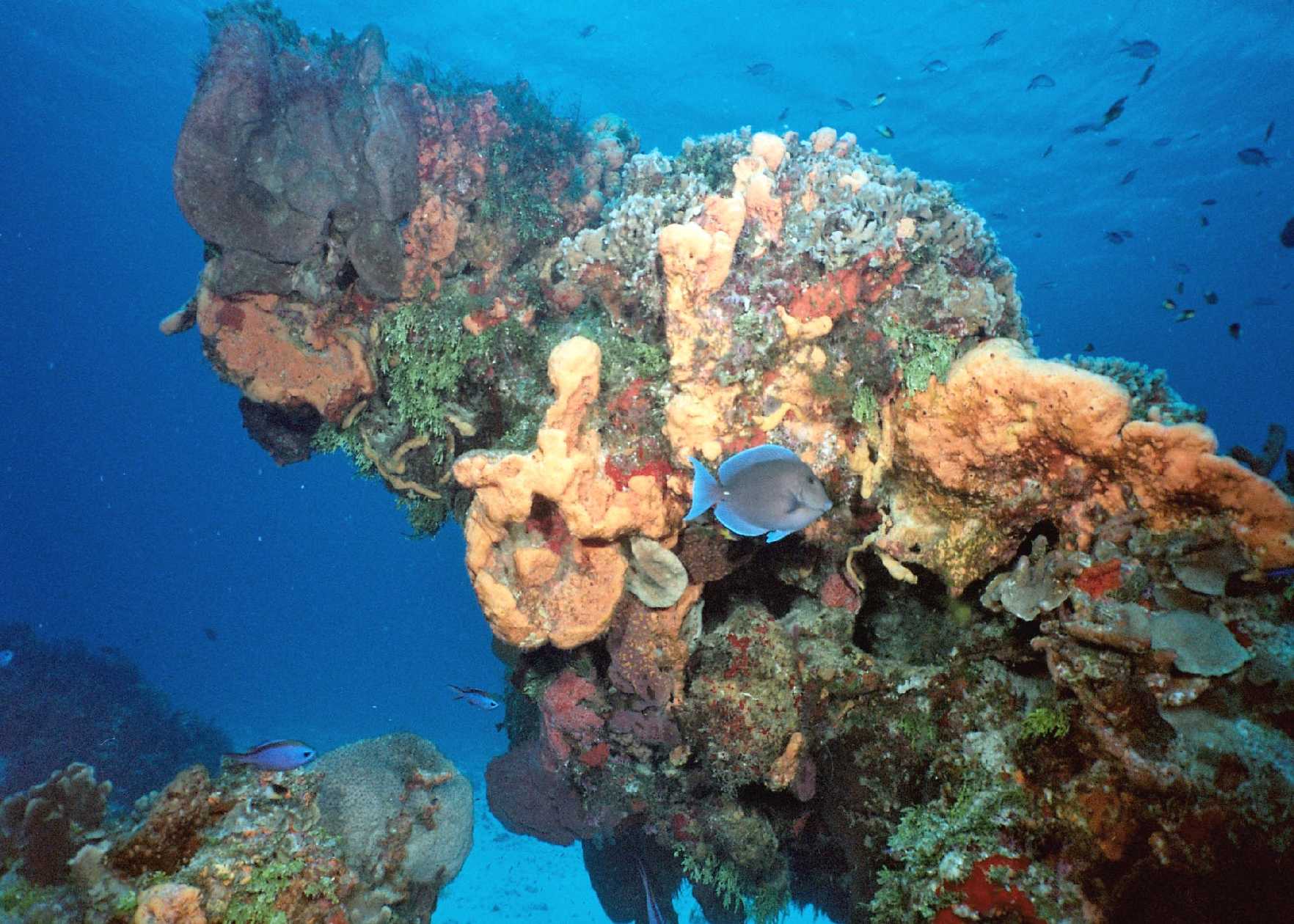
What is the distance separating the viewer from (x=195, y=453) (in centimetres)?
10856

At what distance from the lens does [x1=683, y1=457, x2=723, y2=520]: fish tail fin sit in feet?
9.02

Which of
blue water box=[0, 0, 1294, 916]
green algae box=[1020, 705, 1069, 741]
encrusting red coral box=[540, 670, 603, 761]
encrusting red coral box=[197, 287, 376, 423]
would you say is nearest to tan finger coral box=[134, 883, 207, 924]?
encrusting red coral box=[540, 670, 603, 761]

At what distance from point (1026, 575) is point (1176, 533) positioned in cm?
64

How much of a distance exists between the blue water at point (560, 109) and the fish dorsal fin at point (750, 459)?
438cm

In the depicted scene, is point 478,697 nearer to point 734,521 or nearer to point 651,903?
point 651,903

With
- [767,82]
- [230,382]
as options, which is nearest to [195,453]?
[767,82]

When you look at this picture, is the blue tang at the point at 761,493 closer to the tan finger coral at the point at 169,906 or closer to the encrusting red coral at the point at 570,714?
the encrusting red coral at the point at 570,714

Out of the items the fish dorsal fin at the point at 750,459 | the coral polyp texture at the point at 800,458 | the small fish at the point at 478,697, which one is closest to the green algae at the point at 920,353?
the coral polyp texture at the point at 800,458

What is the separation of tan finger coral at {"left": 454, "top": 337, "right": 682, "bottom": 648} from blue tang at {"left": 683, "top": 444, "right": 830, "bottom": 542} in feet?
3.66

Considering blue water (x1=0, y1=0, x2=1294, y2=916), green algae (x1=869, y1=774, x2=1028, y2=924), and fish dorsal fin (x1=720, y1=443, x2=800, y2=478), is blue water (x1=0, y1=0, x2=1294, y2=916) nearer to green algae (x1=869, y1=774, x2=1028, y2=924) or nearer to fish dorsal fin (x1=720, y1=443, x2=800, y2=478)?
fish dorsal fin (x1=720, y1=443, x2=800, y2=478)

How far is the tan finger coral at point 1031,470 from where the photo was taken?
270 cm

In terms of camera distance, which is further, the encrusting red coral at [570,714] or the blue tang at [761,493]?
the encrusting red coral at [570,714]

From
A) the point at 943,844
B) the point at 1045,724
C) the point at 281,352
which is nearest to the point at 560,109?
the point at 281,352

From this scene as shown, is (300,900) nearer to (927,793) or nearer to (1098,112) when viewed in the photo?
(927,793)
